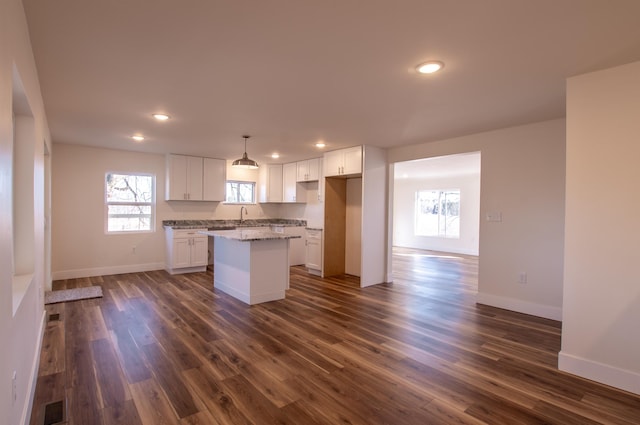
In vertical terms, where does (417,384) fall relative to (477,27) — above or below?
below

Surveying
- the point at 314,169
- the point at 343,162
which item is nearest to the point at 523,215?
the point at 343,162

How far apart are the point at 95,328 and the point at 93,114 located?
243 cm

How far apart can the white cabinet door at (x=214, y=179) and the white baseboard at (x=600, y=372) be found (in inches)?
245

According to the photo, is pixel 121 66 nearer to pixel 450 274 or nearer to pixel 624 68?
pixel 624 68

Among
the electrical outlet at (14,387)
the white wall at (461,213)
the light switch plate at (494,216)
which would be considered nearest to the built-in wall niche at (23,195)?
the electrical outlet at (14,387)

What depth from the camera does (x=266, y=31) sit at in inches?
77.3

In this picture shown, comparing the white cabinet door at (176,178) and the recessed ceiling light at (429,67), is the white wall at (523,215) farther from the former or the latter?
the white cabinet door at (176,178)

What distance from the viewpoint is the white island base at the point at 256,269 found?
172 inches

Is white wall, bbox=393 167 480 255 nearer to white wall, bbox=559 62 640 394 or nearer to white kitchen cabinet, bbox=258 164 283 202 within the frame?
white kitchen cabinet, bbox=258 164 283 202

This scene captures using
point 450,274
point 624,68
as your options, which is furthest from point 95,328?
point 450,274

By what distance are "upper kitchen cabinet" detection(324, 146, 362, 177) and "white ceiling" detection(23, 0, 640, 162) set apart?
4.72ft

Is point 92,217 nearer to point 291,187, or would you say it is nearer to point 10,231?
point 291,187

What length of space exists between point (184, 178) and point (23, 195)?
418 cm

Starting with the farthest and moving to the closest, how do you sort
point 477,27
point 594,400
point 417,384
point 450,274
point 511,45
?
point 450,274 → point 417,384 → point 594,400 → point 511,45 → point 477,27
